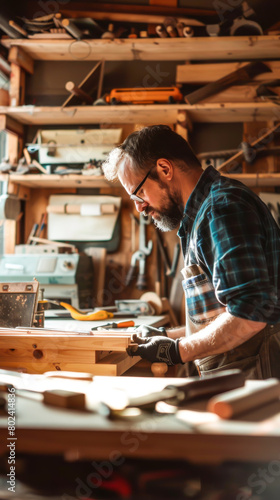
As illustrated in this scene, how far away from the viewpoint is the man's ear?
1665mm

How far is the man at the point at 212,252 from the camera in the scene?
128 cm

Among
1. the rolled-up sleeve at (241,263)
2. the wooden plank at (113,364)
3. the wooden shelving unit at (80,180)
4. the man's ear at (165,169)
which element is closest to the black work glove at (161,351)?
the wooden plank at (113,364)

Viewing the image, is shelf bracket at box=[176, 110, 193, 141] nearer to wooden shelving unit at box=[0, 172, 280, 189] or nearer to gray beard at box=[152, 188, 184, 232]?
wooden shelving unit at box=[0, 172, 280, 189]

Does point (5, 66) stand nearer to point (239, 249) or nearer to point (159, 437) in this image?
point (239, 249)

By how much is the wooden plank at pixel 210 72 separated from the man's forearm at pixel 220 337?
2.42 metres

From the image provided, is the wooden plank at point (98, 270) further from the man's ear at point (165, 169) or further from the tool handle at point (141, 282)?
the man's ear at point (165, 169)

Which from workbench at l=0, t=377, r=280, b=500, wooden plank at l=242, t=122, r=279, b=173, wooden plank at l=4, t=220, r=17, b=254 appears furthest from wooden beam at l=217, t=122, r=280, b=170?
workbench at l=0, t=377, r=280, b=500

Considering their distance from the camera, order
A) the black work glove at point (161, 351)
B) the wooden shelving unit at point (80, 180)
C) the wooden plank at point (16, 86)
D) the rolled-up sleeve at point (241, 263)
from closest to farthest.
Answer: the rolled-up sleeve at point (241, 263)
the black work glove at point (161, 351)
the wooden shelving unit at point (80, 180)
the wooden plank at point (16, 86)

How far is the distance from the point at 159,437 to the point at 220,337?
0.66m

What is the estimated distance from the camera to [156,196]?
1739mm

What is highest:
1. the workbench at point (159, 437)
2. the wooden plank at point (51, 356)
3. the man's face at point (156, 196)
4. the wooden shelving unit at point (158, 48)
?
the wooden shelving unit at point (158, 48)

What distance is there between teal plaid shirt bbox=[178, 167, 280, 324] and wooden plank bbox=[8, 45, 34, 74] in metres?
2.46

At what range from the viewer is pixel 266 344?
148 cm

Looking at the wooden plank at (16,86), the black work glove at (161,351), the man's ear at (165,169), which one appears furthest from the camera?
the wooden plank at (16,86)
